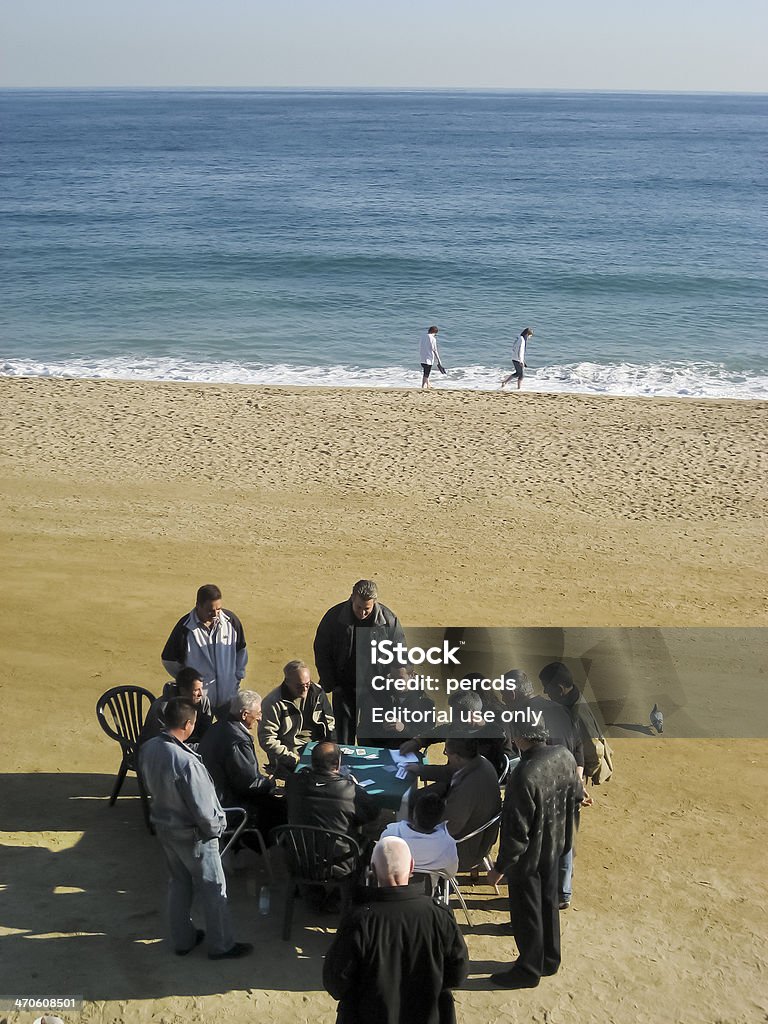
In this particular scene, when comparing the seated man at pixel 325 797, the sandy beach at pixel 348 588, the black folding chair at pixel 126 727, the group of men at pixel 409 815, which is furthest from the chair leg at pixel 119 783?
the seated man at pixel 325 797

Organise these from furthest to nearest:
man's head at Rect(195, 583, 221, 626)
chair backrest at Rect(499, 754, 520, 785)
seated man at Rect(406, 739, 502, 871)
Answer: man's head at Rect(195, 583, 221, 626) < chair backrest at Rect(499, 754, 520, 785) < seated man at Rect(406, 739, 502, 871)

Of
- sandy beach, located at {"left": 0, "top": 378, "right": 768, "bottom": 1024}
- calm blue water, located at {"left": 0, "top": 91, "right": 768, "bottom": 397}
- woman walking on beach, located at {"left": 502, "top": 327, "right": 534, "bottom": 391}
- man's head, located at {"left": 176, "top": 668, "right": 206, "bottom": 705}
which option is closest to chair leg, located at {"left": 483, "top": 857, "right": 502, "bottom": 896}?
sandy beach, located at {"left": 0, "top": 378, "right": 768, "bottom": 1024}

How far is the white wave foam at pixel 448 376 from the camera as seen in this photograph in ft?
81.5

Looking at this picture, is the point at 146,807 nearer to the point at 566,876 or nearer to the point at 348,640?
the point at 348,640

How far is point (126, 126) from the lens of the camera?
12650 centimetres

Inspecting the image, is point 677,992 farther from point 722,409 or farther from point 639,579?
point 722,409

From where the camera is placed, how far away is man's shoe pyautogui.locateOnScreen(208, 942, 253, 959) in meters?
5.73

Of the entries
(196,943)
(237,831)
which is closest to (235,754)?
(237,831)

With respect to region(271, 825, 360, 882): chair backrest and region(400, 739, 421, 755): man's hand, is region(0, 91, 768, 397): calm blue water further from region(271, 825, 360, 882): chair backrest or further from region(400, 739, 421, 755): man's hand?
region(271, 825, 360, 882): chair backrest

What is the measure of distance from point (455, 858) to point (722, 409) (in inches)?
594

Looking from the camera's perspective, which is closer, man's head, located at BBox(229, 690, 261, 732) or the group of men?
the group of men

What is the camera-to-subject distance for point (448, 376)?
2580 cm

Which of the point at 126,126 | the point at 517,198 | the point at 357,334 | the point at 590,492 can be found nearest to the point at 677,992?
the point at 590,492

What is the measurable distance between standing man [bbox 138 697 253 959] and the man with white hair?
1.47 metres
